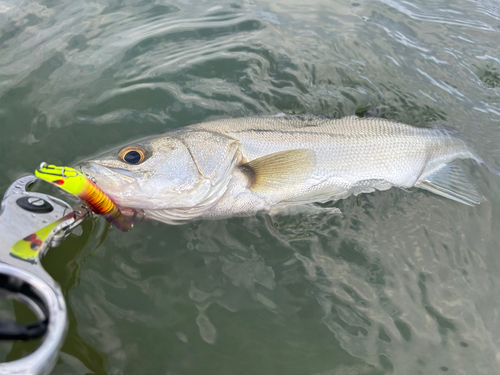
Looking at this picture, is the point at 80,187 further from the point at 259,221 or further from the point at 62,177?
the point at 259,221

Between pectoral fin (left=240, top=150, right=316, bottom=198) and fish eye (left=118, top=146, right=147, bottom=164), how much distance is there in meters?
0.90

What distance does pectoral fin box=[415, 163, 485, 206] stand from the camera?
3.69m

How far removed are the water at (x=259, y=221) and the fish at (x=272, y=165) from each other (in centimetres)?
20

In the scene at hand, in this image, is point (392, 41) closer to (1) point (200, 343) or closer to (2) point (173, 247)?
(2) point (173, 247)

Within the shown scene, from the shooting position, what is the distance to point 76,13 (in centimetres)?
521

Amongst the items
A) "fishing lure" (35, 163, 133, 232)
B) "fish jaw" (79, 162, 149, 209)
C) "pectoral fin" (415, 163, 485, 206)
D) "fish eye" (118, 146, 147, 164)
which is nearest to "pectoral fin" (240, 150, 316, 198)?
"fish eye" (118, 146, 147, 164)

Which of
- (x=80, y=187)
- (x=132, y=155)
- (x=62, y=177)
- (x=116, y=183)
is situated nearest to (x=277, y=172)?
(x=132, y=155)

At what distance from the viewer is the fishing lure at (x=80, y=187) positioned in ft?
6.59

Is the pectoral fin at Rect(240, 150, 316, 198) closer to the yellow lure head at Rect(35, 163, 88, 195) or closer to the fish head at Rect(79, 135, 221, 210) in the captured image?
the fish head at Rect(79, 135, 221, 210)

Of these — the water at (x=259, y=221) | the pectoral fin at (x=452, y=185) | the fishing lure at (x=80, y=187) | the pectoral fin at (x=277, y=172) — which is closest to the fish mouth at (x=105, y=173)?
the fishing lure at (x=80, y=187)

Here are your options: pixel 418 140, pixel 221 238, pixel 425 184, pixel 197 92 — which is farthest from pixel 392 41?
pixel 221 238

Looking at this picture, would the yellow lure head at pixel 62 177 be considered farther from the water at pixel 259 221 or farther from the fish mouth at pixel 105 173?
the water at pixel 259 221

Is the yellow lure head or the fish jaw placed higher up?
the yellow lure head

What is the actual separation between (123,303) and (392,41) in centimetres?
530
